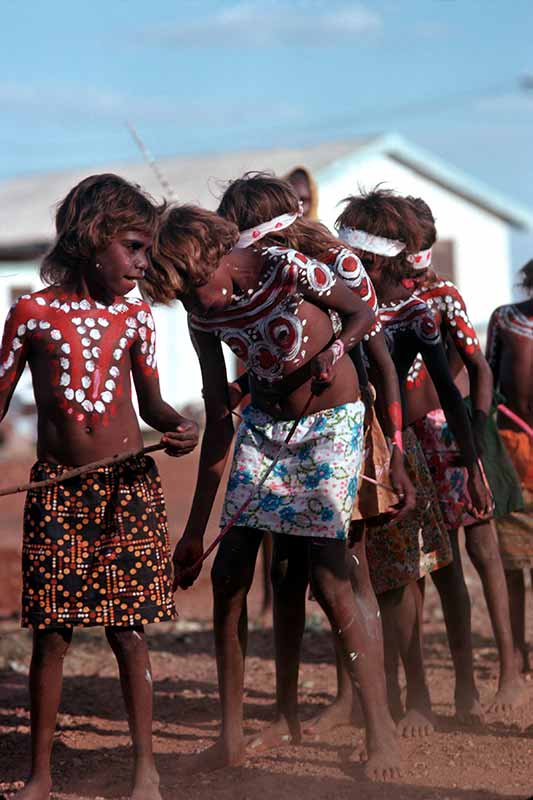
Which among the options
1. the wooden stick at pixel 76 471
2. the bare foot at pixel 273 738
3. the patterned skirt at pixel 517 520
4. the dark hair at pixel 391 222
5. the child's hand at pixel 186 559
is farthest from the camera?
the patterned skirt at pixel 517 520

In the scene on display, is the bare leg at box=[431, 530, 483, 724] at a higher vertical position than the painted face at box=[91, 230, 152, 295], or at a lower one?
lower

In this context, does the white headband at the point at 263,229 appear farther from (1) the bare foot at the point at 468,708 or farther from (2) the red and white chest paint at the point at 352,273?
(1) the bare foot at the point at 468,708

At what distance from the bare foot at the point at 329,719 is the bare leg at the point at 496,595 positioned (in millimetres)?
692

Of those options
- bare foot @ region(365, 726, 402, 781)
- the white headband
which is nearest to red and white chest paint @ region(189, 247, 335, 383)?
the white headband

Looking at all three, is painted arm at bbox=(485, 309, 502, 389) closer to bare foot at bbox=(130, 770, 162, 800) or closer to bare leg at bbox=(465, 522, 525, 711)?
bare leg at bbox=(465, 522, 525, 711)

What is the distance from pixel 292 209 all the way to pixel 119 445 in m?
1.04

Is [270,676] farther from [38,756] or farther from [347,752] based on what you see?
[38,756]

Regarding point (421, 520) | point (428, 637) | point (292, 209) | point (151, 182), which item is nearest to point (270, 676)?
point (428, 637)

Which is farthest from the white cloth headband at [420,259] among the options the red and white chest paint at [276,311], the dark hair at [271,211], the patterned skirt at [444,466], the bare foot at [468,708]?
the bare foot at [468,708]

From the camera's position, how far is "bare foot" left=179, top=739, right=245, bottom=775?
427 centimetres

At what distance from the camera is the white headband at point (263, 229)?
421 cm

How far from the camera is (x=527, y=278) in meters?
5.53

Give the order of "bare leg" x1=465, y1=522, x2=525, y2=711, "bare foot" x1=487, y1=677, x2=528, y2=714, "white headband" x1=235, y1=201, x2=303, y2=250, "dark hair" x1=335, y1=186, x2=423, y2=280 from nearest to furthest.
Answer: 1. "white headband" x1=235, y1=201, x2=303, y2=250
2. "dark hair" x1=335, y1=186, x2=423, y2=280
3. "bare foot" x1=487, y1=677, x2=528, y2=714
4. "bare leg" x1=465, y1=522, x2=525, y2=711

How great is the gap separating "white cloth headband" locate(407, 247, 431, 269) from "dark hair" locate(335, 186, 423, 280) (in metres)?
0.02
